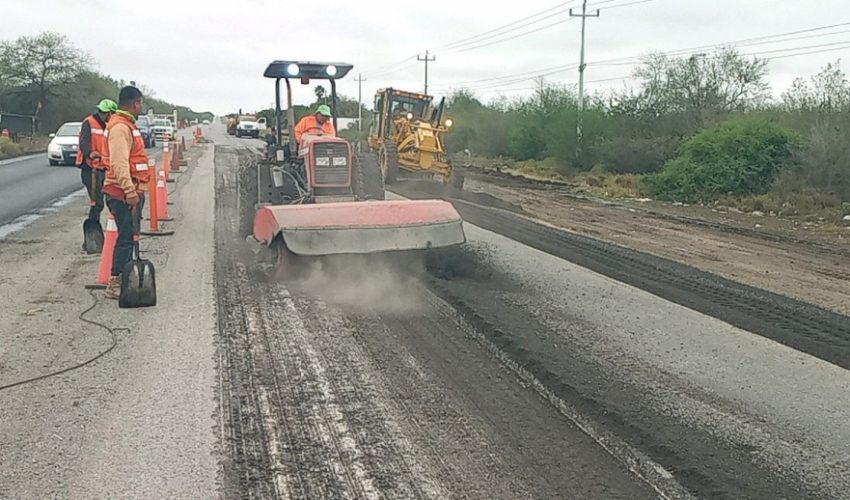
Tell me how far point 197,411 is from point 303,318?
95.1 inches

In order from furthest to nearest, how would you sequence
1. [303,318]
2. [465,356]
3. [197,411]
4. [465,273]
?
1. [465,273]
2. [303,318]
3. [465,356]
4. [197,411]

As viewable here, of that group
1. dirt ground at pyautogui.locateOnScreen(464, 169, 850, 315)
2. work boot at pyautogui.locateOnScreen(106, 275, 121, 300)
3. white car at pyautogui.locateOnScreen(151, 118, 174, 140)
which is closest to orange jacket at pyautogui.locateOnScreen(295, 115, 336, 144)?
work boot at pyautogui.locateOnScreen(106, 275, 121, 300)

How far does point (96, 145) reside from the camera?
945 centimetres

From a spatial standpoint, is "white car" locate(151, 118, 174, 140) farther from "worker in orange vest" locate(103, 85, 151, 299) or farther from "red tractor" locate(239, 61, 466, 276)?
"worker in orange vest" locate(103, 85, 151, 299)

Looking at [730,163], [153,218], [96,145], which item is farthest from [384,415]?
[730,163]

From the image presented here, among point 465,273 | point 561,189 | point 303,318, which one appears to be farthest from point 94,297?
point 561,189

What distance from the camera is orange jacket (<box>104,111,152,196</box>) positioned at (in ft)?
25.5

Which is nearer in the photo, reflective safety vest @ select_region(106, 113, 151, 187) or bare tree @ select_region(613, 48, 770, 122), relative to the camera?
reflective safety vest @ select_region(106, 113, 151, 187)

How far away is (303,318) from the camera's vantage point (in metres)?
7.45

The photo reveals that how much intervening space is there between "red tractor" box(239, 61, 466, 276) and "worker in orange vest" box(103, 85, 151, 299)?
4.46ft

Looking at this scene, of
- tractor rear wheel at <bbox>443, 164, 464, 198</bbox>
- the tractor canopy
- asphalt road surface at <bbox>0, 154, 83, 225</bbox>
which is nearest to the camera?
the tractor canopy

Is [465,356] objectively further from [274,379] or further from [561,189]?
[561,189]

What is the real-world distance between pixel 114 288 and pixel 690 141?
19472 millimetres

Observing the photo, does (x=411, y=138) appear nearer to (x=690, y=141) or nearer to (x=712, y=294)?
(x=690, y=141)
